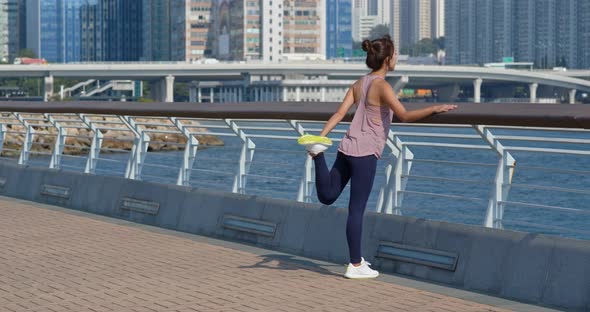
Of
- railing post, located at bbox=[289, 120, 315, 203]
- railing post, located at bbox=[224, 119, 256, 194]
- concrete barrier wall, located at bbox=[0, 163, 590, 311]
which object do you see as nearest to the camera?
concrete barrier wall, located at bbox=[0, 163, 590, 311]

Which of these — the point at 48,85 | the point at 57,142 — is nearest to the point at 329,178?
the point at 57,142

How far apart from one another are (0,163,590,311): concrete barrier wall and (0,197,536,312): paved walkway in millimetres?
362

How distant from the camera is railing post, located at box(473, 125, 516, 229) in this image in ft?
28.9

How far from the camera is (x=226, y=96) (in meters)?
179

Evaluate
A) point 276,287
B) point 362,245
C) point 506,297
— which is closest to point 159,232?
point 362,245

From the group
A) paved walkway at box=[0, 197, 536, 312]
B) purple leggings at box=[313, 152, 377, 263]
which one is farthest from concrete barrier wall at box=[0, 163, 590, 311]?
purple leggings at box=[313, 152, 377, 263]

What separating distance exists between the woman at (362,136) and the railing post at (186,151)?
3760 millimetres

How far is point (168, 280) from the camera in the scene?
29.6 feet

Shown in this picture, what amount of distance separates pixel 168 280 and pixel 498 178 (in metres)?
2.48

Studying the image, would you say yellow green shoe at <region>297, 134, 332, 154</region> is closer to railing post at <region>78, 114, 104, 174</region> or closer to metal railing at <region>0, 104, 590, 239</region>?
metal railing at <region>0, 104, 590, 239</region>

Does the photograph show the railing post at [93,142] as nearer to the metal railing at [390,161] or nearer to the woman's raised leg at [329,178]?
the metal railing at [390,161]

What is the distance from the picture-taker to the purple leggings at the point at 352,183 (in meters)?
8.81

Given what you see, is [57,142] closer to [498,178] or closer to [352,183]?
[352,183]

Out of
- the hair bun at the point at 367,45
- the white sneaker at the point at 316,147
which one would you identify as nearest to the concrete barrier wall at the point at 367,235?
the white sneaker at the point at 316,147
